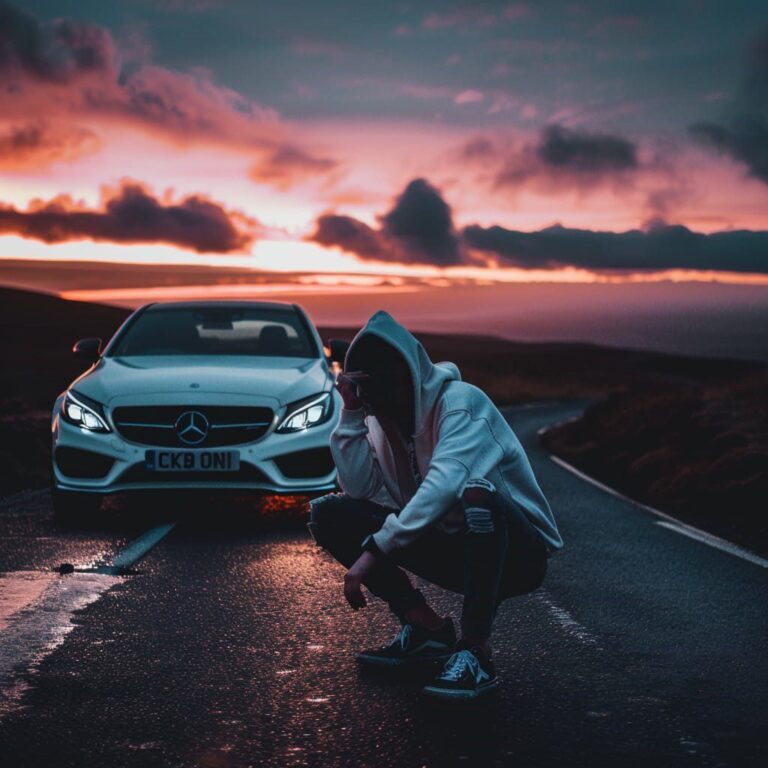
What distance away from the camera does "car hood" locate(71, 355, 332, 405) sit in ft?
27.8

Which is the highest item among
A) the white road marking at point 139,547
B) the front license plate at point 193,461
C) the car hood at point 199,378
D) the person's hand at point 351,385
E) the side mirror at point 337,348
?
the person's hand at point 351,385

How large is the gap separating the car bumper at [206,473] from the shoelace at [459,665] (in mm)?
4245

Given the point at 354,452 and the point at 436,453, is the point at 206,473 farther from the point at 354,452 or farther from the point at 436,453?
the point at 436,453

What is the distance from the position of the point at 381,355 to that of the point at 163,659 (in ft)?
5.36

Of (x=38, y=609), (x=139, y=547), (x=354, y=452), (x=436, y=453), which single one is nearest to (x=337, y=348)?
(x=139, y=547)

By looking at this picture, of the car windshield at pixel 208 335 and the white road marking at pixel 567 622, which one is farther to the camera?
the car windshield at pixel 208 335

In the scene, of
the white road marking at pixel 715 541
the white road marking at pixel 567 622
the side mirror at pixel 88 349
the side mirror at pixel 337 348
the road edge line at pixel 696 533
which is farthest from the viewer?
the side mirror at pixel 88 349

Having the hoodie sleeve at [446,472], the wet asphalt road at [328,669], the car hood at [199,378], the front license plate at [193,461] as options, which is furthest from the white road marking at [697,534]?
the hoodie sleeve at [446,472]

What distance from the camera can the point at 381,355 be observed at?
4168 millimetres

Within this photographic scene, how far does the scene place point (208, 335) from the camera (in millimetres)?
9977

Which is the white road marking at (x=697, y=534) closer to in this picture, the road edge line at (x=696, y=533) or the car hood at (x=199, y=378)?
the road edge line at (x=696, y=533)

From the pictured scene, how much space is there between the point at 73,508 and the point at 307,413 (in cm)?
192

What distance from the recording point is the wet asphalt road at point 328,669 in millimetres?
3574

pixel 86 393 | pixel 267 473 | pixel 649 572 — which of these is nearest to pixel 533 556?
→ pixel 649 572
